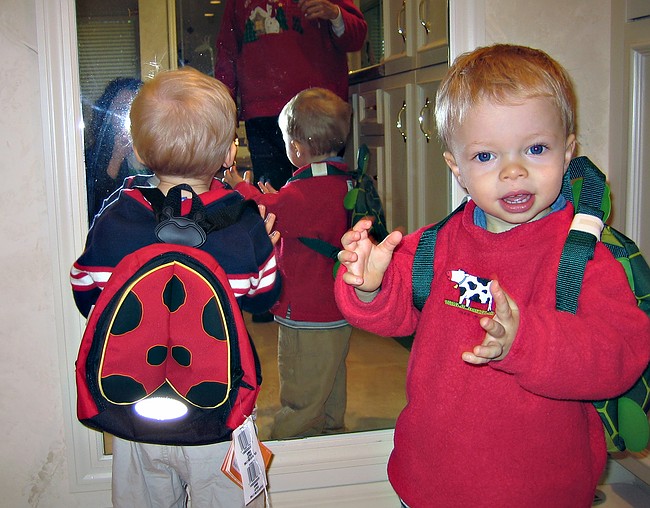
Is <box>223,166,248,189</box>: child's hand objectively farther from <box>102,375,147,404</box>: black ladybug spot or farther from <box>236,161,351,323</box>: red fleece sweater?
<box>102,375,147,404</box>: black ladybug spot

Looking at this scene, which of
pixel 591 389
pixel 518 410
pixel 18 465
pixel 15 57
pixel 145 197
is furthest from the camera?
pixel 18 465

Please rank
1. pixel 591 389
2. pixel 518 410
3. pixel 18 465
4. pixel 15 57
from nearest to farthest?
pixel 591 389 < pixel 518 410 < pixel 15 57 < pixel 18 465

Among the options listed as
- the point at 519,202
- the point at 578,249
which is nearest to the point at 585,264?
the point at 578,249

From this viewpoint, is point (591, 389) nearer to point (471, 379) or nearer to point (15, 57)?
point (471, 379)

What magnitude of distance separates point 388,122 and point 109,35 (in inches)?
26.3

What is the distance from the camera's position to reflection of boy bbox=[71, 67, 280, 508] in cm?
124

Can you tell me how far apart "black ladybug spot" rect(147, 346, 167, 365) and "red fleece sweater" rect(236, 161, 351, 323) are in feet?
1.61

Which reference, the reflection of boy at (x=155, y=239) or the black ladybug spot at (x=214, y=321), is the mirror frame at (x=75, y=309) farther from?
the black ladybug spot at (x=214, y=321)

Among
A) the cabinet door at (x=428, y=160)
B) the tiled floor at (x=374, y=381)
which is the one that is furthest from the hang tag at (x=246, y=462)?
the cabinet door at (x=428, y=160)

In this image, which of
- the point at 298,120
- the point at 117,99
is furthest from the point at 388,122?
the point at 117,99

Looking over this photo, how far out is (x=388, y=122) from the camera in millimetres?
1698

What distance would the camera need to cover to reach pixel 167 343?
3.92ft

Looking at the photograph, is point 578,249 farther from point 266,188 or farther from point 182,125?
point 266,188

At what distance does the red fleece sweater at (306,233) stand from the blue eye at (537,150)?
2.28 ft
